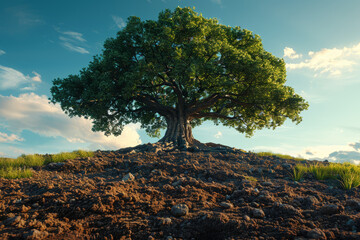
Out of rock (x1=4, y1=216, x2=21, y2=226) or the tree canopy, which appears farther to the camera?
the tree canopy

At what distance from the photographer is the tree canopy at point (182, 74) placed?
542 inches

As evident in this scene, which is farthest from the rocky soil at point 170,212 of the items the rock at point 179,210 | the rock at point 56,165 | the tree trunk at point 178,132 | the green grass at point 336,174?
the tree trunk at point 178,132

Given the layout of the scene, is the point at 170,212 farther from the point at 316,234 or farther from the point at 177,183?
the point at 316,234

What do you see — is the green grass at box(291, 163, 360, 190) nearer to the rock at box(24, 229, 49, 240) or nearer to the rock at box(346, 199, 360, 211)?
the rock at box(346, 199, 360, 211)

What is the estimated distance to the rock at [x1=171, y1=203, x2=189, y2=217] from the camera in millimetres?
3707

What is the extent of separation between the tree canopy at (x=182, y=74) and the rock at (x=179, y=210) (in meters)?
9.45

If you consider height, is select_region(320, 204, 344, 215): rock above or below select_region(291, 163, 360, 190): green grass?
below

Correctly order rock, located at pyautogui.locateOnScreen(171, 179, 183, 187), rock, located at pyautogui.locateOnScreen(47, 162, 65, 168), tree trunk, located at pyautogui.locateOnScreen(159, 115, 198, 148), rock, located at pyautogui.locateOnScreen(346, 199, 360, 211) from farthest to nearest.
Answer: tree trunk, located at pyautogui.locateOnScreen(159, 115, 198, 148) → rock, located at pyautogui.locateOnScreen(47, 162, 65, 168) → rock, located at pyautogui.locateOnScreen(171, 179, 183, 187) → rock, located at pyautogui.locateOnScreen(346, 199, 360, 211)

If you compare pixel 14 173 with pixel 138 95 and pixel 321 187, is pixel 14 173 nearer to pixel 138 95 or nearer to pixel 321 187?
pixel 321 187

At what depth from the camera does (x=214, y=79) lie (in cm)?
1449

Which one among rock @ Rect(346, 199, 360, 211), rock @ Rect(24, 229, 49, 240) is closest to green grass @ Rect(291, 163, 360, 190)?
rock @ Rect(346, 199, 360, 211)

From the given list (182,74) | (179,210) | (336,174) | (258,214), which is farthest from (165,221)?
(182,74)

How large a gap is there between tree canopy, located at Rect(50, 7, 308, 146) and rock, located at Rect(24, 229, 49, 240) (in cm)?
1045

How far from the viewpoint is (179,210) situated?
12.2 feet
